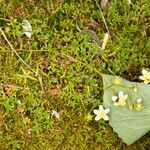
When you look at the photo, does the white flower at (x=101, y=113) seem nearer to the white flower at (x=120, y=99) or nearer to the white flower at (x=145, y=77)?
the white flower at (x=120, y=99)

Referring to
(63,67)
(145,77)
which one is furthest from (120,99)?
(63,67)

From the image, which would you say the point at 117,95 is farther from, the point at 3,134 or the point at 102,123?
the point at 3,134

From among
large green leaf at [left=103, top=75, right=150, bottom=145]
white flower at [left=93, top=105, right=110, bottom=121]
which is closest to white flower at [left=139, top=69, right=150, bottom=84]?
large green leaf at [left=103, top=75, right=150, bottom=145]

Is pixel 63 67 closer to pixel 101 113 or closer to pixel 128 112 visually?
pixel 101 113

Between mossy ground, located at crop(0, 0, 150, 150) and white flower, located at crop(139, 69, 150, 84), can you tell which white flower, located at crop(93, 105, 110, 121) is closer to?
mossy ground, located at crop(0, 0, 150, 150)

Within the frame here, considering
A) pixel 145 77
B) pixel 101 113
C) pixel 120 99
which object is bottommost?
pixel 101 113

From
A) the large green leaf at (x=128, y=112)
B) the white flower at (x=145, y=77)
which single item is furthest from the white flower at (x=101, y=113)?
the white flower at (x=145, y=77)

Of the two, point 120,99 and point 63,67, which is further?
point 63,67
